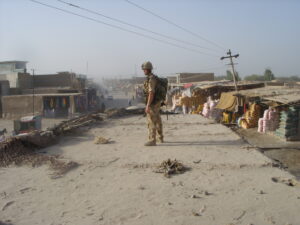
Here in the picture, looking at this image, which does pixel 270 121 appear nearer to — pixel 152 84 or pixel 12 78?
pixel 152 84

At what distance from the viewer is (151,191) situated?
3.07m

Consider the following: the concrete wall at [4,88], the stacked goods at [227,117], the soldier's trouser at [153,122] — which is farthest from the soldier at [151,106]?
the concrete wall at [4,88]

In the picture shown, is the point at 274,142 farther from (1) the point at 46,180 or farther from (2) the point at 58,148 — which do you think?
(1) the point at 46,180

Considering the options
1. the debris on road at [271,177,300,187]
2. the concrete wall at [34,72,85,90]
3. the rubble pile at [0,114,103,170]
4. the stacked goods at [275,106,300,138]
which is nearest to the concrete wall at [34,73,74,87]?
the concrete wall at [34,72,85,90]

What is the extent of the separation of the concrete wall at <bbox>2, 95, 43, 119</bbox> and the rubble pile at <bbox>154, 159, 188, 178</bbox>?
84.0 ft

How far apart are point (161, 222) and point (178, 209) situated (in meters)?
0.28

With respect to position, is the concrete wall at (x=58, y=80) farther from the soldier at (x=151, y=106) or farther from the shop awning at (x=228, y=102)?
the soldier at (x=151, y=106)

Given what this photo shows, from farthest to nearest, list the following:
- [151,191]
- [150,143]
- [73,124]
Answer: [73,124] < [150,143] < [151,191]

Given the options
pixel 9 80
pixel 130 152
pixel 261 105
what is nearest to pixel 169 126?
pixel 130 152

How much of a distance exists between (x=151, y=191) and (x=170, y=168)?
67 cm

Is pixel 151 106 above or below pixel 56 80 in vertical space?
below

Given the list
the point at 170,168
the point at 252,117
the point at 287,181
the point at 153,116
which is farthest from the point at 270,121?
the point at 170,168

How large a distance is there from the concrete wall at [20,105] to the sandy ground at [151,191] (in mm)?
24079

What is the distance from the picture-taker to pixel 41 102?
27.0 metres
